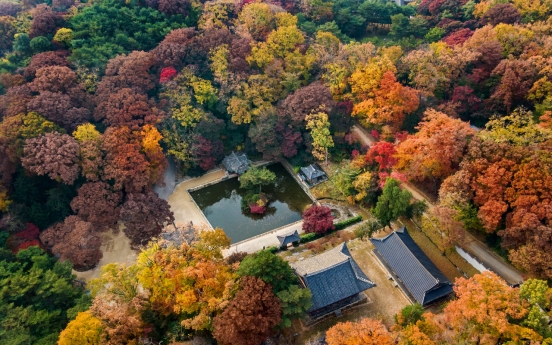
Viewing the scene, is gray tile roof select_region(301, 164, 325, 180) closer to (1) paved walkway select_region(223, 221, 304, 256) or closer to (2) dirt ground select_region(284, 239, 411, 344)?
(1) paved walkway select_region(223, 221, 304, 256)

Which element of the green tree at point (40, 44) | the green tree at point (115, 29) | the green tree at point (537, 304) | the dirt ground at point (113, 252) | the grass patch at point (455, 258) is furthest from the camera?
the green tree at point (115, 29)

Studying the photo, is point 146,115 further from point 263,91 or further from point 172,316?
point 172,316

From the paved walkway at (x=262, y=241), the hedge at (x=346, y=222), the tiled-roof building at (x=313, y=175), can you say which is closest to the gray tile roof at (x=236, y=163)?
the tiled-roof building at (x=313, y=175)

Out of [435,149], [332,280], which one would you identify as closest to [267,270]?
[332,280]

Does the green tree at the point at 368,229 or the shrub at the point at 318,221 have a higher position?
the green tree at the point at 368,229

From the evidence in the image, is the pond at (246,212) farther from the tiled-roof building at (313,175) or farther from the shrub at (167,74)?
the shrub at (167,74)

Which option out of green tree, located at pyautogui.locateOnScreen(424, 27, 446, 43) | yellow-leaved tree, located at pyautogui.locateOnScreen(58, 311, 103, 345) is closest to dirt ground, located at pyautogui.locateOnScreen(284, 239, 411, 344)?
yellow-leaved tree, located at pyautogui.locateOnScreen(58, 311, 103, 345)
